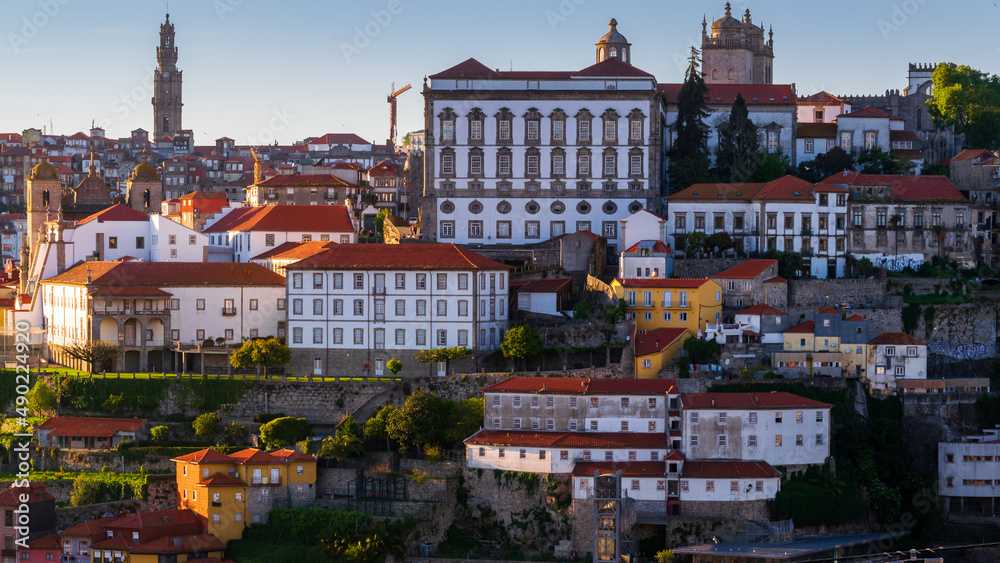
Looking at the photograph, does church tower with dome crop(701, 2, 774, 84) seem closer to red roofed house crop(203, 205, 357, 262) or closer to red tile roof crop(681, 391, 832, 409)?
red roofed house crop(203, 205, 357, 262)

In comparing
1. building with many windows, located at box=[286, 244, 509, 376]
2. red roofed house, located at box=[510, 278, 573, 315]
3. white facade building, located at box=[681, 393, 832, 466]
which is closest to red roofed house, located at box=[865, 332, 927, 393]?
white facade building, located at box=[681, 393, 832, 466]

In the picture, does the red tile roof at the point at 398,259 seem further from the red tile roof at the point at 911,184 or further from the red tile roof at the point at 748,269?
the red tile roof at the point at 911,184

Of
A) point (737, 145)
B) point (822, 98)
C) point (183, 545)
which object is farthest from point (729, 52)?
point (183, 545)

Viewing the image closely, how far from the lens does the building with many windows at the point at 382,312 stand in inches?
2709

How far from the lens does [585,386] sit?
200ft

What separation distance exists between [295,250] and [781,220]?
2375cm

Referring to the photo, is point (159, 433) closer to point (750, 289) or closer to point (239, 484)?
point (239, 484)

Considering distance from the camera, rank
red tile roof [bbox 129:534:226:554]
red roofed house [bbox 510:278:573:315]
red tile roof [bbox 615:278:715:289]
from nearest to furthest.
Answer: red tile roof [bbox 129:534:226:554] → red tile roof [bbox 615:278:715:289] → red roofed house [bbox 510:278:573:315]

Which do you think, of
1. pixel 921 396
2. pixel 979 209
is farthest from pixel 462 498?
pixel 979 209

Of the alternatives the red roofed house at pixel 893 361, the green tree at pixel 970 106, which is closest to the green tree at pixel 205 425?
the red roofed house at pixel 893 361

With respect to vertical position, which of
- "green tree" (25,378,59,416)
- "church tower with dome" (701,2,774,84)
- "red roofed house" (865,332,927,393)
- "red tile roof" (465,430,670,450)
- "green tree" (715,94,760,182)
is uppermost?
"church tower with dome" (701,2,774,84)

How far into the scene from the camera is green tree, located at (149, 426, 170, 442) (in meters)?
64.8

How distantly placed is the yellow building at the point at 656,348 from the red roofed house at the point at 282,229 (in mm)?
23155

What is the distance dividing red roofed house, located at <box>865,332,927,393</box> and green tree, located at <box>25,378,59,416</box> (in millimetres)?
34980
